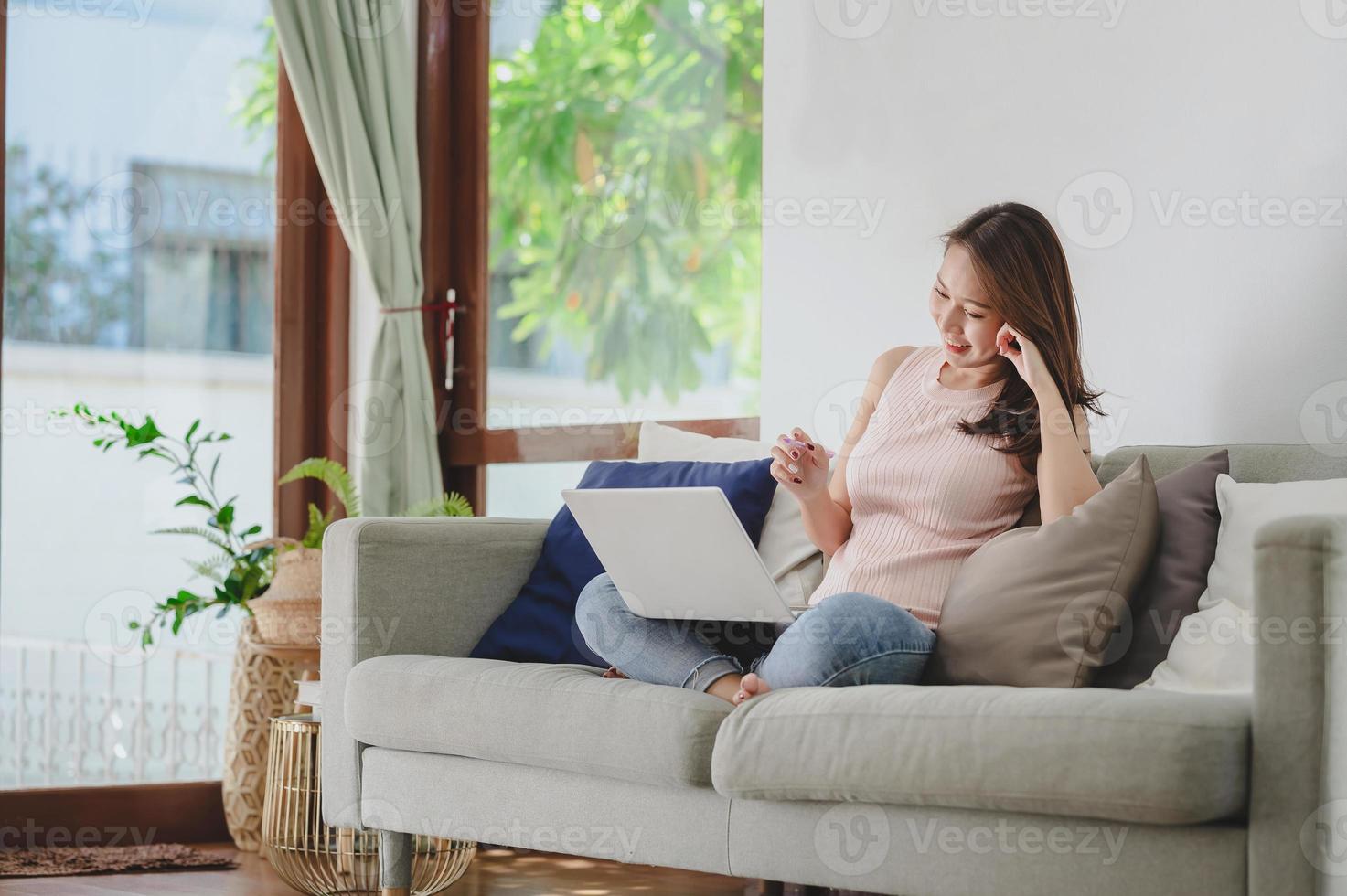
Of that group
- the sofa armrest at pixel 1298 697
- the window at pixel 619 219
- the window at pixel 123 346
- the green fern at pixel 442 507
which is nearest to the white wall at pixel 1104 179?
the window at pixel 619 219

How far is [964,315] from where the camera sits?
237cm

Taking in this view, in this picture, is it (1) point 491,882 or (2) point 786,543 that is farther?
(1) point 491,882

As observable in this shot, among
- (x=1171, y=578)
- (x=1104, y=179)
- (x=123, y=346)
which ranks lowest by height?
(x=1171, y=578)

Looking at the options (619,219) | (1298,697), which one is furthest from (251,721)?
(1298,697)

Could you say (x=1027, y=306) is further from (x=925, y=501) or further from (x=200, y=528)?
(x=200, y=528)

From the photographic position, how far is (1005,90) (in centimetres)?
288

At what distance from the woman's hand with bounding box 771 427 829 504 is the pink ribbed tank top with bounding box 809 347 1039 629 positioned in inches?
2.5

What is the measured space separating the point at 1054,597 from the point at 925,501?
0.35 metres

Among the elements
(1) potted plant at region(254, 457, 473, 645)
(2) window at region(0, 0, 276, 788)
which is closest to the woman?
(1) potted plant at region(254, 457, 473, 645)

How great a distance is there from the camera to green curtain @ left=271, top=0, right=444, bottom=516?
150 inches

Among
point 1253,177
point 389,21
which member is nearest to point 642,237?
point 389,21

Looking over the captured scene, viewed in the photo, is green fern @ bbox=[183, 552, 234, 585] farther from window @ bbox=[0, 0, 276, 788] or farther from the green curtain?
the green curtain

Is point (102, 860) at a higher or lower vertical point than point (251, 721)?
lower

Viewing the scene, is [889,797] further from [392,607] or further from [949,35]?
[949,35]
